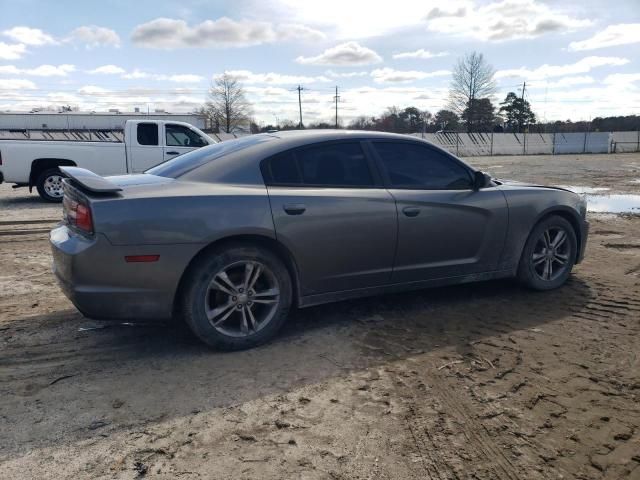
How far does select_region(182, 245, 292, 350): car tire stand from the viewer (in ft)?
11.7

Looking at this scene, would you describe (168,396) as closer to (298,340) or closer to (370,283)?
(298,340)

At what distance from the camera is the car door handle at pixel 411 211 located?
421cm

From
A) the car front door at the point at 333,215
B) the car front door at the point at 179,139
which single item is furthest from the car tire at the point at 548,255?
the car front door at the point at 179,139

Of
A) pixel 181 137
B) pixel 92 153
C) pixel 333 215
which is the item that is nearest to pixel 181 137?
pixel 181 137

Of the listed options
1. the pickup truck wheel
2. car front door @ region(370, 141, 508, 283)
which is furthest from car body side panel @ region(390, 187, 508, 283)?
the pickup truck wheel

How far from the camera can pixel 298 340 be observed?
3936 millimetres

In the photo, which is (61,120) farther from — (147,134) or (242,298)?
(242,298)

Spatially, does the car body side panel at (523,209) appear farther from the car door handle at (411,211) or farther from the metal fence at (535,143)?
the metal fence at (535,143)

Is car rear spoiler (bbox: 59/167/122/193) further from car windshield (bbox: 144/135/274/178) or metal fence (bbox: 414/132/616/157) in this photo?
metal fence (bbox: 414/132/616/157)

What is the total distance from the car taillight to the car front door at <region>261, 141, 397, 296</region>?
123 cm

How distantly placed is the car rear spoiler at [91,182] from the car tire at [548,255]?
371 centimetres

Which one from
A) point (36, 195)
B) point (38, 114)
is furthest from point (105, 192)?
point (38, 114)

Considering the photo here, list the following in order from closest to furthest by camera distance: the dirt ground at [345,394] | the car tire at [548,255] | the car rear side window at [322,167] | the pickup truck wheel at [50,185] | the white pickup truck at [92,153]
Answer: the dirt ground at [345,394]
the car rear side window at [322,167]
the car tire at [548,255]
the white pickup truck at [92,153]
the pickup truck wheel at [50,185]

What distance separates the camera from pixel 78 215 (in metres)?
3.48
